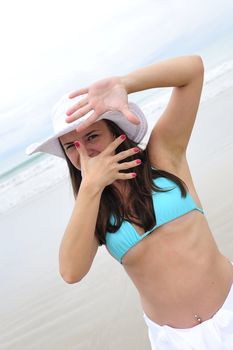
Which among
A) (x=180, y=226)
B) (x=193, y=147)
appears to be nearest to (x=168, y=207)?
(x=180, y=226)

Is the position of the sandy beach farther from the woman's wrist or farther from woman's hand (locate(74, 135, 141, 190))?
the woman's wrist

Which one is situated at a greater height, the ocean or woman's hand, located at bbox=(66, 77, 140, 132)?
woman's hand, located at bbox=(66, 77, 140, 132)

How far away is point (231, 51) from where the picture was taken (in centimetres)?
2320

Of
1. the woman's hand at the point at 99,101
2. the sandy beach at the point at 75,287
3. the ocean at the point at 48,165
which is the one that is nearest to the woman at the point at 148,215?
the woman's hand at the point at 99,101

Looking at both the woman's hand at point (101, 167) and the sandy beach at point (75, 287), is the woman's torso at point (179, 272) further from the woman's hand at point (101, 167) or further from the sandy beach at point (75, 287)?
the sandy beach at point (75, 287)

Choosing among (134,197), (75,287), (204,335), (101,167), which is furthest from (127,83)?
(75,287)

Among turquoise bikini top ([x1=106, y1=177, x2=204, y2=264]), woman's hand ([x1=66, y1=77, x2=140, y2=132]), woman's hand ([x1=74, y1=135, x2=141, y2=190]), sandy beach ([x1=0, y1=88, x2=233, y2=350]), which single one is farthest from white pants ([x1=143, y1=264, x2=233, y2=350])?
sandy beach ([x1=0, y1=88, x2=233, y2=350])

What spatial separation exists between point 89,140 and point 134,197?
1.09ft

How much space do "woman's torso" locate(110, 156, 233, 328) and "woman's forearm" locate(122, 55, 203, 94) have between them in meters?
0.60

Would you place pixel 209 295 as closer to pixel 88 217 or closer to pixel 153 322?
pixel 153 322

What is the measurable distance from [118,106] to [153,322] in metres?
0.99

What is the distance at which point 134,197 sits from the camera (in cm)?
206

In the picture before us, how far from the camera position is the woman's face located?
1946 millimetres

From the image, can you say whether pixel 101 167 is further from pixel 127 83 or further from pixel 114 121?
pixel 127 83
